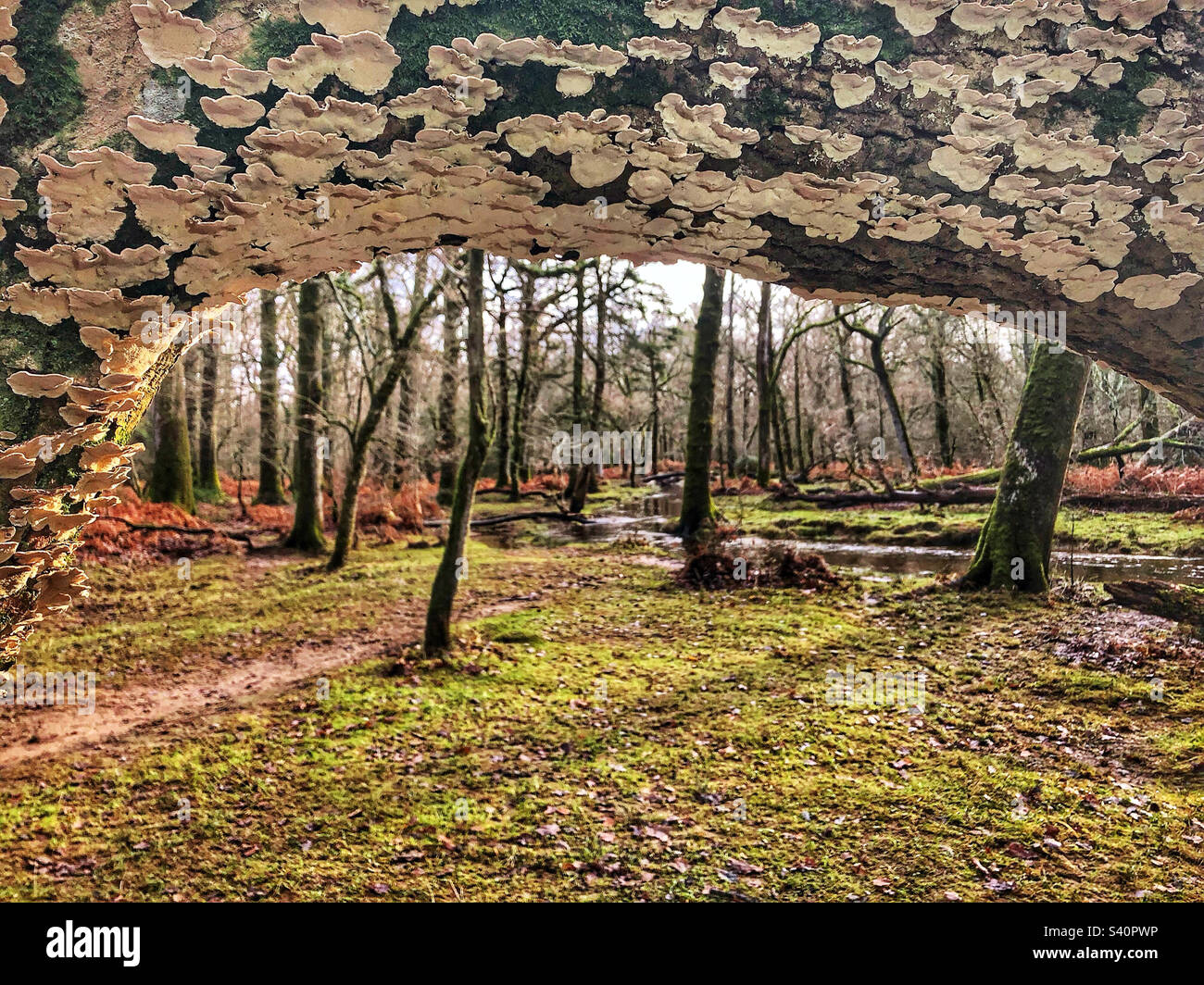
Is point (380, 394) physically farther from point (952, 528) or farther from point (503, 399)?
point (952, 528)

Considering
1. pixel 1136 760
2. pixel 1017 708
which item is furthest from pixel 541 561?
pixel 1136 760

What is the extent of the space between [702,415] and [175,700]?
8879mm

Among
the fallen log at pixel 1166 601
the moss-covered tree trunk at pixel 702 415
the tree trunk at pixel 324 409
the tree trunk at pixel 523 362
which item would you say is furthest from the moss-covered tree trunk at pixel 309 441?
the fallen log at pixel 1166 601

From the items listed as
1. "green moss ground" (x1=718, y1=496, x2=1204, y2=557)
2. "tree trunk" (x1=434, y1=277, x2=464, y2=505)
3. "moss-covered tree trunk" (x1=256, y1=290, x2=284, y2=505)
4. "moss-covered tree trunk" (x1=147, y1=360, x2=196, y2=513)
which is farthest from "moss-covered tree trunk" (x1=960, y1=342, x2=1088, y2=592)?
"moss-covered tree trunk" (x1=147, y1=360, x2=196, y2=513)

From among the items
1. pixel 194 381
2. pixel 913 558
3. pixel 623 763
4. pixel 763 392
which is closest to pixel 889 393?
pixel 763 392

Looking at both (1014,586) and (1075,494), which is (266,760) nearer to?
(1014,586)

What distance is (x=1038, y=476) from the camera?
7082 millimetres

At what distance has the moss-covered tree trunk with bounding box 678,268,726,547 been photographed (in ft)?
37.8

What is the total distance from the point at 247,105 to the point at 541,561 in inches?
371

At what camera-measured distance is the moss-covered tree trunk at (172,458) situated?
11.8 metres

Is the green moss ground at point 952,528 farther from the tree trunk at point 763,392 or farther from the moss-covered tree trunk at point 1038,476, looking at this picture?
the tree trunk at point 763,392

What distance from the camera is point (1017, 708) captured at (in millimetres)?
4543

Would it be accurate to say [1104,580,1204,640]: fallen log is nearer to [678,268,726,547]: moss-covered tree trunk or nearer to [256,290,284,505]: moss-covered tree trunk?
[678,268,726,547]: moss-covered tree trunk

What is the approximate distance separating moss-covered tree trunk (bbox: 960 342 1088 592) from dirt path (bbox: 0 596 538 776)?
646 centimetres
